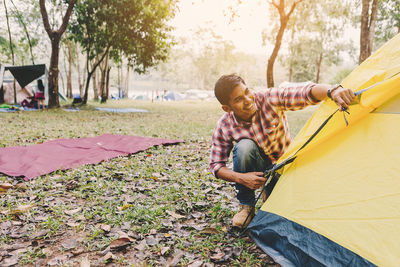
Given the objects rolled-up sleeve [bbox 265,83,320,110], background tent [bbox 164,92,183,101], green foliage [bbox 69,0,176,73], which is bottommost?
background tent [bbox 164,92,183,101]

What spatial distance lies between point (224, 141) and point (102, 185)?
70.1 inches

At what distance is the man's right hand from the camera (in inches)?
83.0

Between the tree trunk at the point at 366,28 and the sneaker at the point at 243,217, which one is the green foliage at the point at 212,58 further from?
the sneaker at the point at 243,217

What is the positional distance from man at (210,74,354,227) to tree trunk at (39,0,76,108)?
12454 millimetres

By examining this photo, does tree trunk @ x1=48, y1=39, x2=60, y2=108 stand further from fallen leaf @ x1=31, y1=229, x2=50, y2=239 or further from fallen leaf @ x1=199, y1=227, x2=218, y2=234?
fallen leaf @ x1=199, y1=227, x2=218, y2=234

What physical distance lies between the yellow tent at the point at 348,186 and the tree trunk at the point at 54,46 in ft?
42.7

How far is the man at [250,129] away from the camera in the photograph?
6.90ft

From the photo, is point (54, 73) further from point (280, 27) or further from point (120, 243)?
point (120, 243)

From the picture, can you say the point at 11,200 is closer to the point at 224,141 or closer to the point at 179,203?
the point at 179,203

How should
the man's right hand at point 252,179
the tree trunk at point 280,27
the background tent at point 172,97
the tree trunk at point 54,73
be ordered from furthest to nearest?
the background tent at point 172,97 < the tree trunk at point 54,73 < the tree trunk at point 280,27 < the man's right hand at point 252,179

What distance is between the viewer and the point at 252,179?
211 cm

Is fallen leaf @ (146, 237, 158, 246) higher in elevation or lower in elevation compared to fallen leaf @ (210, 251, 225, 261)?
lower

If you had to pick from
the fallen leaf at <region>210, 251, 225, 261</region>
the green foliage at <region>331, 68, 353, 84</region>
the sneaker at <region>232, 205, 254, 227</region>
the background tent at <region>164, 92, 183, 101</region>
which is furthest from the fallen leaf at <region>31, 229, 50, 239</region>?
the green foliage at <region>331, 68, 353, 84</region>

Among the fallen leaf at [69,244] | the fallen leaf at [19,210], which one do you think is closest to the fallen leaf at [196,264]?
the fallen leaf at [69,244]
